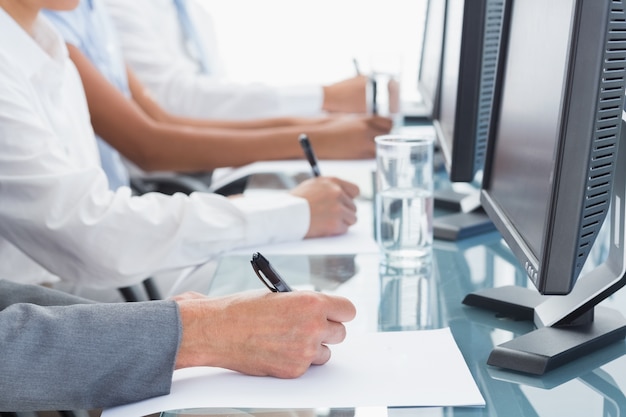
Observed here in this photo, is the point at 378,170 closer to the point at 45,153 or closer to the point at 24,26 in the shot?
the point at 45,153

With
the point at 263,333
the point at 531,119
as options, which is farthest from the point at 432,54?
the point at 263,333

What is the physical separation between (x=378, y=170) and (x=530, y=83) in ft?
Result: 1.59

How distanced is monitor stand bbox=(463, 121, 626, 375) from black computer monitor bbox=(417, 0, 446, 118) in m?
0.94

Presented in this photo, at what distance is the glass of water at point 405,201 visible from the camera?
55.2 inches

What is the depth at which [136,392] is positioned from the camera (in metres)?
0.94

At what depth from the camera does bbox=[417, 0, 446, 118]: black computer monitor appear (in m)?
1.94

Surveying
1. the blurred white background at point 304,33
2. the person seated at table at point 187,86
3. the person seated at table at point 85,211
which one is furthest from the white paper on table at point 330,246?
the blurred white background at point 304,33

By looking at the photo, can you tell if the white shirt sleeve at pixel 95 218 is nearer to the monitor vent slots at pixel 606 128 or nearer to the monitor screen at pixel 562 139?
the monitor screen at pixel 562 139

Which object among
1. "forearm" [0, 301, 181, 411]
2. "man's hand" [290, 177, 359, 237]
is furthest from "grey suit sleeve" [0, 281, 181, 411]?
"man's hand" [290, 177, 359, 237]

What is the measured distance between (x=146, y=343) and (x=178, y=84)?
2.06 meters

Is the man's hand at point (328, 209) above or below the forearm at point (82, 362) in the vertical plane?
below

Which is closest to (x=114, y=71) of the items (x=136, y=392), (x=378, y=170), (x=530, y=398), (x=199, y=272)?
(x=199, y=272)

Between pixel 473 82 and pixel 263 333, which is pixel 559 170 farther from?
pixel 473 82

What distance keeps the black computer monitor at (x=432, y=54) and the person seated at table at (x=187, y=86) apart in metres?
0.36
